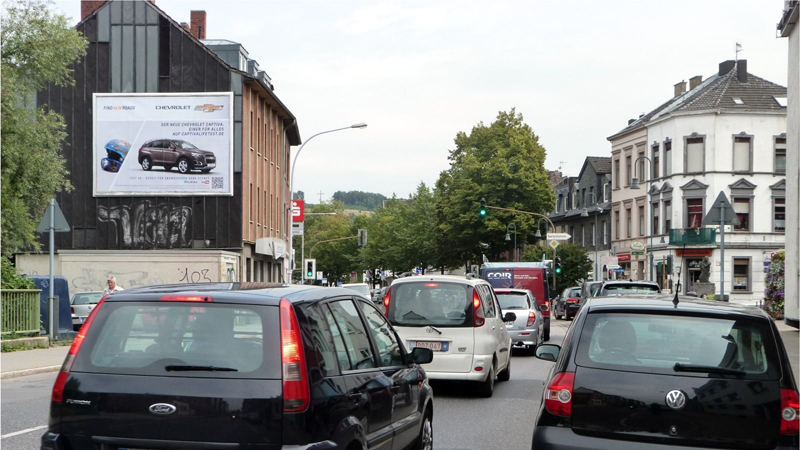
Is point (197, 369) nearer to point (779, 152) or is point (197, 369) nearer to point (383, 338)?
point (383, 338)

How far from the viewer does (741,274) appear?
5850 cm

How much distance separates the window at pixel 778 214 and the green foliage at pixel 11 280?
4783 cm

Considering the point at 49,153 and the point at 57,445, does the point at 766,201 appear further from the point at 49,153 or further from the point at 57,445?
the point at 57,445

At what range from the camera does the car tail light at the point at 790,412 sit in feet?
19.1

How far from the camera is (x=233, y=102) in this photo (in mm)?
43125

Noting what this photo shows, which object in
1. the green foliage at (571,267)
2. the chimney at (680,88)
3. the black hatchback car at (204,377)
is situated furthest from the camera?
the chimney at (680,88)

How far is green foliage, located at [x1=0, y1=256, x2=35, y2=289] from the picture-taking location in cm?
2338

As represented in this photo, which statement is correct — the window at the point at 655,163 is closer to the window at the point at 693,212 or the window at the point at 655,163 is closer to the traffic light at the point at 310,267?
the window at the point at 693,212

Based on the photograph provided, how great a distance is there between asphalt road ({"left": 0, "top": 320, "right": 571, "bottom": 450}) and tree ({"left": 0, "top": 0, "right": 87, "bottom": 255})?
1390cm

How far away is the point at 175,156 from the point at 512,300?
24.6 m

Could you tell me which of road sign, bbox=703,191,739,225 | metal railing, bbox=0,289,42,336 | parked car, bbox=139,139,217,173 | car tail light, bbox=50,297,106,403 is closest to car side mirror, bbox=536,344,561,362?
car tail light, bbox=50,297,106,403

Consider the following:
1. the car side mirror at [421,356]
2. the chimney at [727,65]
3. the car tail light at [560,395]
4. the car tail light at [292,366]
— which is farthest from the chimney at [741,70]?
the car tail light at [292,366]

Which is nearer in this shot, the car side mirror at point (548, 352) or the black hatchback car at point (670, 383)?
the black hatchback car at point (670, 383)

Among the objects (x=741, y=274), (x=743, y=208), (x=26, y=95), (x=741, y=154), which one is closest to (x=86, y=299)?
(x=26, y=95)
